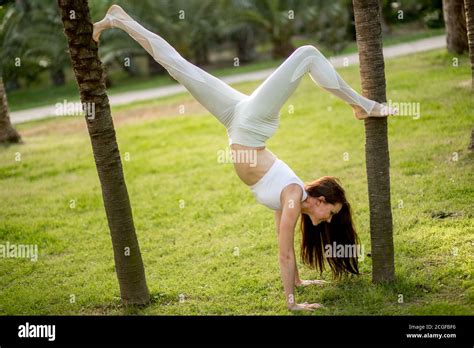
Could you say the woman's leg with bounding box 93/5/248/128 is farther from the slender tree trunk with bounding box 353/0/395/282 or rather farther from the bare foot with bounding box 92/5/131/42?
the slender tree trunk with bounding box 353/0/395/282

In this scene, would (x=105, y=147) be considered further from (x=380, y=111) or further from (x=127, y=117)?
(x=127, y=117)

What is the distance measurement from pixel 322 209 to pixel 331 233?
A: 30cm

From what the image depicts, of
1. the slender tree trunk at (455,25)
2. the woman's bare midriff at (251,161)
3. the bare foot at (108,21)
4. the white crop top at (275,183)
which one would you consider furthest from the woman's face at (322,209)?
the slender tree trunk at (455,25)

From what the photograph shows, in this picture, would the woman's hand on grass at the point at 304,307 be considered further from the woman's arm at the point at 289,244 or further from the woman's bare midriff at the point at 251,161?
the woman's bare midriff at the point at 251,161

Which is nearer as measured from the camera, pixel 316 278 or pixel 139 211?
pixel 316 278

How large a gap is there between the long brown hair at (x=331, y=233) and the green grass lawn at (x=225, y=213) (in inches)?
7.4

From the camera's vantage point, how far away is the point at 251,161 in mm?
5504

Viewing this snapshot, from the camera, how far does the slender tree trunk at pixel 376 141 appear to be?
5273mm

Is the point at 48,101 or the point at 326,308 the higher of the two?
the point at 48,101

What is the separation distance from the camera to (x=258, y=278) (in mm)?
6266

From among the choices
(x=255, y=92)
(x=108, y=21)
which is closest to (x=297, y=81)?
(x=255, y=92)
